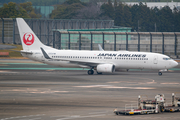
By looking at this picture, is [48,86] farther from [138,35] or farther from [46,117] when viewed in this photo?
[138,35]

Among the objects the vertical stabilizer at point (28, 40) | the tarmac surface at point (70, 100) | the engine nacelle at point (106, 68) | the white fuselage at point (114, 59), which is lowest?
the tarmac surface at point (70, 100)

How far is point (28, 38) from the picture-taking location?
55906 mm

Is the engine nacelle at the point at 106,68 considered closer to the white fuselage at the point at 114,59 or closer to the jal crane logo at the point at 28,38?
the white fuselage at the point at 114,59

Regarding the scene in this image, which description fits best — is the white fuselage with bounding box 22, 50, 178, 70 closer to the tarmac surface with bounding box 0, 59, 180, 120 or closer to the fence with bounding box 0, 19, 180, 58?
the tarmac surface with bounding box 0, 59, 180, 120

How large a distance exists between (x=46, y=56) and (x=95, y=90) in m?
21.1

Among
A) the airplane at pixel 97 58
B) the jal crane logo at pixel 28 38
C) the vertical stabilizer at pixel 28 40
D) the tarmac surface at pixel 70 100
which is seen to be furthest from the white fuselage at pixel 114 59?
the tarmac surface at pixel 70 100

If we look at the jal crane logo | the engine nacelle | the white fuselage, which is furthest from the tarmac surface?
the jal crane logo

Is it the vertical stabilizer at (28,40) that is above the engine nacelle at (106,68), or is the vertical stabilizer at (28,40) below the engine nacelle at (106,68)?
above

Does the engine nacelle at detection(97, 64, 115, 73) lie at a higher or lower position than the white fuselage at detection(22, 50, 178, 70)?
lower

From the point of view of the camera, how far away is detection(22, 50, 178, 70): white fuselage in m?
50.0

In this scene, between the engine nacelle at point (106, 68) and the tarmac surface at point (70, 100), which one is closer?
the tarmac surface at point (70, 100)

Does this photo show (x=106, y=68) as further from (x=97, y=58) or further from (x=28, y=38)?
(x=28, y=38)

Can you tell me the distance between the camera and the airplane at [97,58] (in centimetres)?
5006

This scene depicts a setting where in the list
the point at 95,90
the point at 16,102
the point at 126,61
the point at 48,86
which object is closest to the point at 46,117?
the point at 16,102
